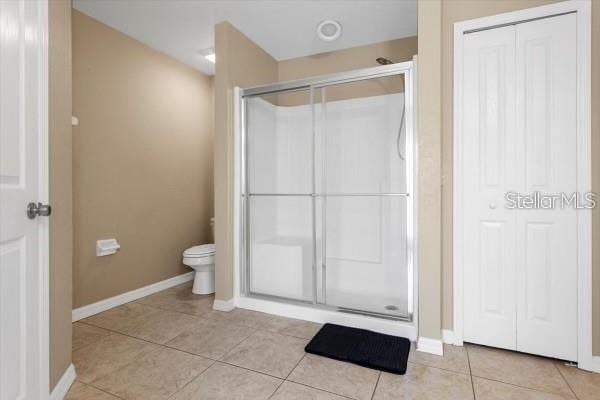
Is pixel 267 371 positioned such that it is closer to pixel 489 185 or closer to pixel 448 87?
pixel 489 185

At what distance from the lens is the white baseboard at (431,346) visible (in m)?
1.87

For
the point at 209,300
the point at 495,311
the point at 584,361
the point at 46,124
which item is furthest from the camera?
the point at 209,300

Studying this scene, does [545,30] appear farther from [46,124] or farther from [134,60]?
[134,60]

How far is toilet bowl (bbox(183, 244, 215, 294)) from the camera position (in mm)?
2887

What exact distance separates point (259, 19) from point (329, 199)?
Result: 1712 mm

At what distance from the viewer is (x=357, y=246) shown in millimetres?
2793

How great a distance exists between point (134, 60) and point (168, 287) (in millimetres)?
2347

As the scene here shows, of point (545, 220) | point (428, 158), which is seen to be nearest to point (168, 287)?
point (428, 158)

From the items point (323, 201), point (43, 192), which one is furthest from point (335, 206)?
point (43, 192)

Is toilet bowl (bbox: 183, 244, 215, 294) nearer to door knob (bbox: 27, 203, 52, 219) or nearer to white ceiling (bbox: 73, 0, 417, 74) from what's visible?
door knob (bbox: 27, 203, 52, 219)

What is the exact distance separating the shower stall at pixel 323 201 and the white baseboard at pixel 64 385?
1248 mm

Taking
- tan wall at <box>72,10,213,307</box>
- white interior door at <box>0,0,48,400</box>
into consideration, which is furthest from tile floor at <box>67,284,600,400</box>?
tan wall at <box>72,10,213,307</box>

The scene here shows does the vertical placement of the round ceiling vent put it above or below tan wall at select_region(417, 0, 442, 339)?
above

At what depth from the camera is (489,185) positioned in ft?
6.30
